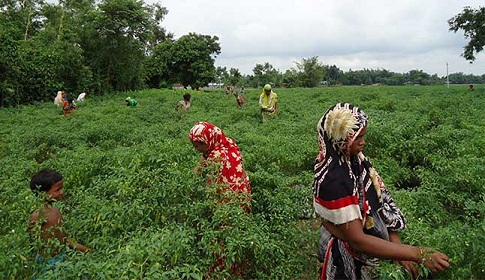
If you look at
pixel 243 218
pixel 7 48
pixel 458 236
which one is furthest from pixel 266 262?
pixel 7 48

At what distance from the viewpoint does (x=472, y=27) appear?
2717cm

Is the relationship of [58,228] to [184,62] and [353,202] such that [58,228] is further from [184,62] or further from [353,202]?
[184,62]

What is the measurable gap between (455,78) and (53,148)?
9395 cm

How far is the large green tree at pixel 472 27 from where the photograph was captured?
26.8 m

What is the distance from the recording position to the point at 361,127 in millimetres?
2150

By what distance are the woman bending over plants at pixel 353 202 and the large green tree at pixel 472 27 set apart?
2951 cm

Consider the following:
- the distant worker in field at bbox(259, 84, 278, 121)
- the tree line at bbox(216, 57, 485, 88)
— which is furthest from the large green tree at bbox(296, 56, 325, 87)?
the distant worker in field at bbox(259, 84, 278, 121)

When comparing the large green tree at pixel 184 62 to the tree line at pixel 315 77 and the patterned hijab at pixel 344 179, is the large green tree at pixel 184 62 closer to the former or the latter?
the tree line at pixel 315 77

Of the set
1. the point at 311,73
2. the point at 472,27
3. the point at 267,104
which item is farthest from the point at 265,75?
the point at 267,104

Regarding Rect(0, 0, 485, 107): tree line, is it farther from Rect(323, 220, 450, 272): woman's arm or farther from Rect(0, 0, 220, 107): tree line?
Rect(323, 220, 450, 272): woman's arm

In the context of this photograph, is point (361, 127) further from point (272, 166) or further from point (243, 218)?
point (272, 166)

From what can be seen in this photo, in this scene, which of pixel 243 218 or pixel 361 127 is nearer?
pixel 361 127

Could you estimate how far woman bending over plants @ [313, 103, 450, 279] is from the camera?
2.06 metres

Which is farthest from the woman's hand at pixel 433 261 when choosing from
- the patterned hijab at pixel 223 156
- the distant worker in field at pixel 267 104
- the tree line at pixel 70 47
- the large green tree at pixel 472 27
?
the large green tree at pixel 472 27
